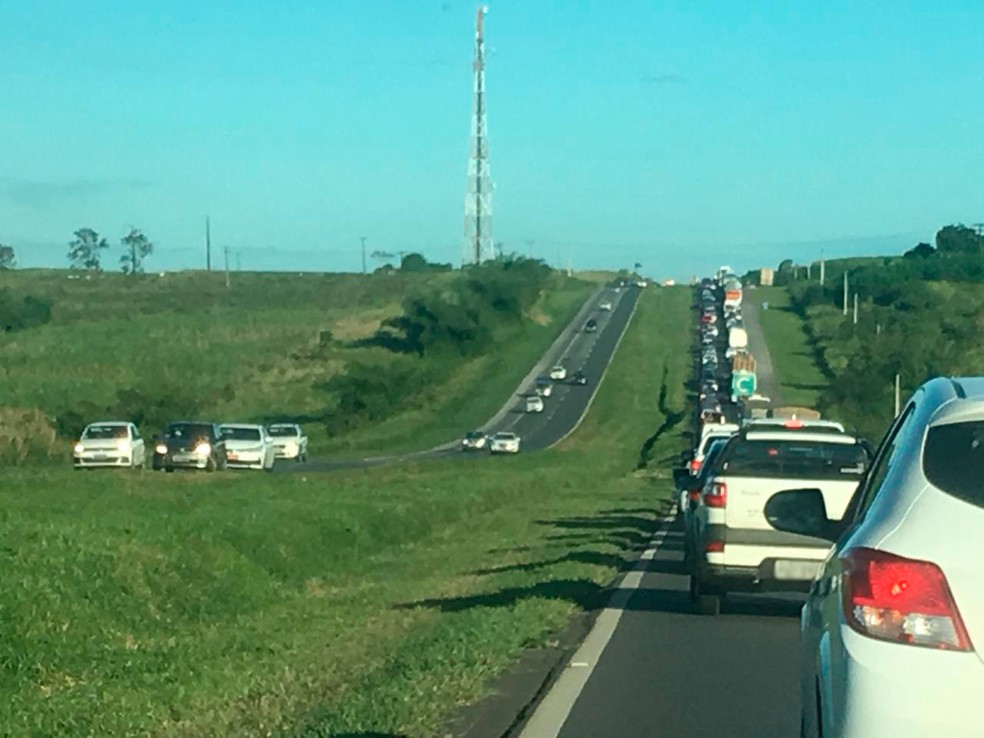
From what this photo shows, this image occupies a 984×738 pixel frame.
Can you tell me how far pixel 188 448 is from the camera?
46.6 metres

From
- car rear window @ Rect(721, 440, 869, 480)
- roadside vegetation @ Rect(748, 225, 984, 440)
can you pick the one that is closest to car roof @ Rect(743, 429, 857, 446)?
car rear window @ Rect(721, 440, 869, 480)

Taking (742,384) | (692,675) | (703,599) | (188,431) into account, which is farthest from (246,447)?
(742,384)

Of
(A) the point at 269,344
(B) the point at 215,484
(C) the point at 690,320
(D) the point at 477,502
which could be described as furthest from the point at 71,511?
(C) the point at 690,320

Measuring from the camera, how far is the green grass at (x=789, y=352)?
105062mm

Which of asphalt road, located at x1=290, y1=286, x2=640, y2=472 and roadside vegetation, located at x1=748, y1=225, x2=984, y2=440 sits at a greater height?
roadside vegetation, located at x1=748, y1=225, x2=984, y2=440

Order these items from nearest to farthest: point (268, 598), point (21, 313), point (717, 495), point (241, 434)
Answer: point (717, 495)
point (268, 598)
point (241, 434)
point (21, 313)

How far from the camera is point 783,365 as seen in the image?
119 metres

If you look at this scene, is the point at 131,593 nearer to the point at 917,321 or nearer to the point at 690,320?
the point at 917,321

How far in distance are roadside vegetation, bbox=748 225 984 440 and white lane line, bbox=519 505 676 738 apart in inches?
870

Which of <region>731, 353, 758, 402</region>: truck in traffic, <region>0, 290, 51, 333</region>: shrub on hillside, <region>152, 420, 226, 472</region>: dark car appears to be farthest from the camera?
<region>0, 290, 51, 333</region>: shrub on hillside

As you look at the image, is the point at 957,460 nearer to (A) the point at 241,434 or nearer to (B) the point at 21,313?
(A) the point at 241,434

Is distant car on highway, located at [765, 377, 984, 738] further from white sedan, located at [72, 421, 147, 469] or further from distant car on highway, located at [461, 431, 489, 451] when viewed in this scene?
distant car on highway, located at [461, 431, 489, 451]

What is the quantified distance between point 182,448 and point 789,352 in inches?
3283

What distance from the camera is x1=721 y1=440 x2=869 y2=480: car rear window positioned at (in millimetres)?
17719
